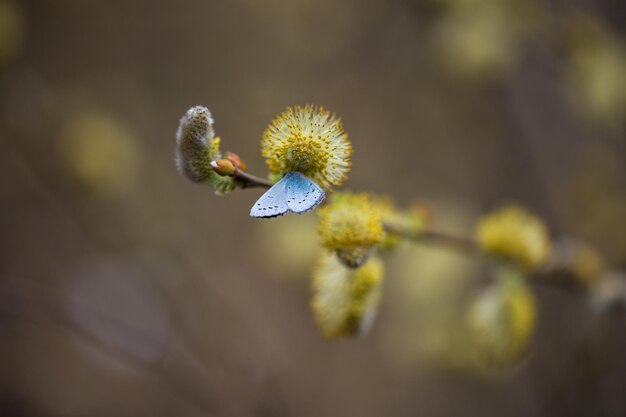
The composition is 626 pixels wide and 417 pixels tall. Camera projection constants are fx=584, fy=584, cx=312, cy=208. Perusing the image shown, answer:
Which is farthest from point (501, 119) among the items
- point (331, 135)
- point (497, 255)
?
Answer: point (331, 135)

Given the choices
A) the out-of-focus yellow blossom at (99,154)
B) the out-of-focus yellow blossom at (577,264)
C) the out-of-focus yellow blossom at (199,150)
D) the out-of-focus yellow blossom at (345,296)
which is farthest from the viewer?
the out-of-focus yellow blossom at (99,154)

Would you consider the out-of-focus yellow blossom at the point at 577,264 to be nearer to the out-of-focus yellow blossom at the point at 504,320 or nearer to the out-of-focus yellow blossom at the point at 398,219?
the out-of-focus yellow blossom at the point at 504,320

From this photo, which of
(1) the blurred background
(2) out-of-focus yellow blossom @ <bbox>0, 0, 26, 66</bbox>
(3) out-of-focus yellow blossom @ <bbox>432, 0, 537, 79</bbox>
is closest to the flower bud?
(1) the blurred background

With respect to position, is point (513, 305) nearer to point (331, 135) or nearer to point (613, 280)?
point (613, 280)

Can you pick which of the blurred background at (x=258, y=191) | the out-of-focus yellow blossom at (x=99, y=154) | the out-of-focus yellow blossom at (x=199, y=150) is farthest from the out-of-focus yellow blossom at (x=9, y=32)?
the out-of-focus yellow blossom at (x=199, y=150)

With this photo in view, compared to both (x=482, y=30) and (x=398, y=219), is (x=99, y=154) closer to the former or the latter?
(x=398, y=219)

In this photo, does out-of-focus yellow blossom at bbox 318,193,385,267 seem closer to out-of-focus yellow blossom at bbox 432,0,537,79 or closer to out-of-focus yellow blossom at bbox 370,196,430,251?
out-of-focus yellow blossom at bbox 370,196,430,251
